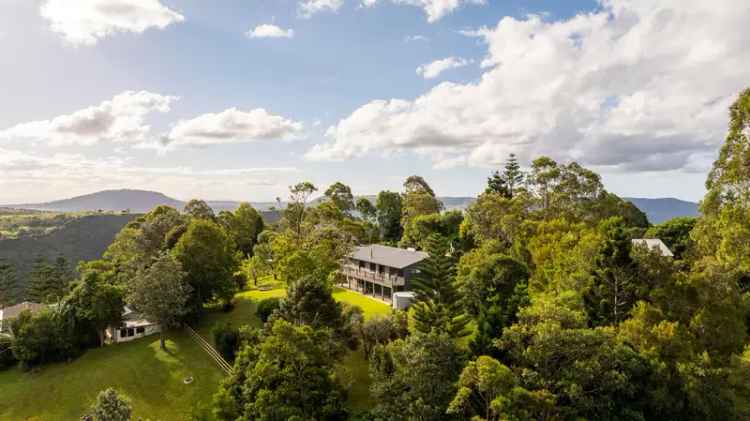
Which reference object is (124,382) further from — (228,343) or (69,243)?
(69,243)

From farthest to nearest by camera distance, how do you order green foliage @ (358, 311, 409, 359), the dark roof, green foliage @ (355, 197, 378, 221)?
1. green foliage @ (355, 197, 378, 221)
2. the dark roof
3. green foliage @ (358, 311, 409, 359)

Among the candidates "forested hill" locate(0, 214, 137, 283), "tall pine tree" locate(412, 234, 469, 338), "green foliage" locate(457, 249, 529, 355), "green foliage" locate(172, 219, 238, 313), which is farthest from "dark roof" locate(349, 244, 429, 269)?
Answer: "forested hill" locate(0, 214, 137, 283)

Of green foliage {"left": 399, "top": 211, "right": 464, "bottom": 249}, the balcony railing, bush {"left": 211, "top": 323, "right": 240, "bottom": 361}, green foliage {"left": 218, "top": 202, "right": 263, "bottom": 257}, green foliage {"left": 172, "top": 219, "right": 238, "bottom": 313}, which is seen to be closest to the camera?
bush {"left": 211, "top": 323, "right": 240, "bottom": 361}

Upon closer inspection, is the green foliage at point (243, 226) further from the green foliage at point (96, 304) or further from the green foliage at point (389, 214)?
the green foliage at point (96, 304)

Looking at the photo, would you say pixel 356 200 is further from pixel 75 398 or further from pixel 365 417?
pixel 365 417

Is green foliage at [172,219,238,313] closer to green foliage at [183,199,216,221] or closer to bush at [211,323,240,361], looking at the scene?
bush at [211,323,240,361]

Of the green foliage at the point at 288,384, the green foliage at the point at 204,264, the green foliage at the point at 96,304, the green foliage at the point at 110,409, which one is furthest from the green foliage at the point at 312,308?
the green foliage at the point at 96,304

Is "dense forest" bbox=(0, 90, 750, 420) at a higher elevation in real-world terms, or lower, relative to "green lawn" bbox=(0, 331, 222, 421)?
higher

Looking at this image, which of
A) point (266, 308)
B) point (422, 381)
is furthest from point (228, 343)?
point (422, 381)
